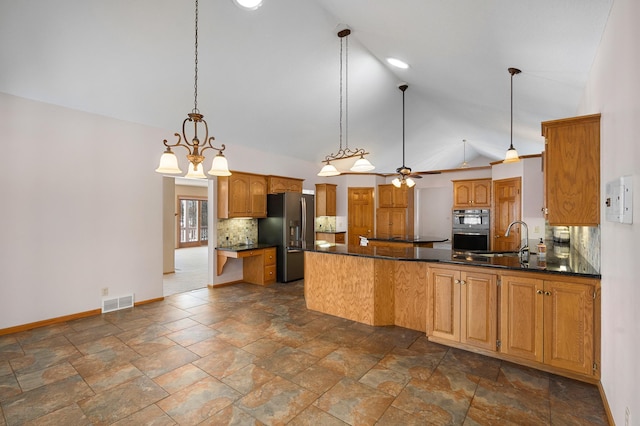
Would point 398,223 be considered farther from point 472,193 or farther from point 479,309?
point 479,309

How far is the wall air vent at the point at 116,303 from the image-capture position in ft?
14.3

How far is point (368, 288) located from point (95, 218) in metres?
3.98

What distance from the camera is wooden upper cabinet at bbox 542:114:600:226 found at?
2400 millimetres

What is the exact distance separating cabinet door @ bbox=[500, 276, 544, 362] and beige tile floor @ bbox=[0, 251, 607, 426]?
19cm

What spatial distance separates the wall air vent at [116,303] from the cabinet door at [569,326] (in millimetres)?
5352

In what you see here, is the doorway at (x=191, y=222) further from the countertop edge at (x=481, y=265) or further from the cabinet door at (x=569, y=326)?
the cabinet door at (x=569, y=326)

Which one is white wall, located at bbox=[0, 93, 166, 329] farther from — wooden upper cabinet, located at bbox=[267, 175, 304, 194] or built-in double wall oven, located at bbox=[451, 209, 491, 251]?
built-in double wall oven, located at bbox=[451, 209, 491, 251]

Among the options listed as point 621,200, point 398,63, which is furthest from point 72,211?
point 621,200

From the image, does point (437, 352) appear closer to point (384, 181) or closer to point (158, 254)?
point (158, 254)

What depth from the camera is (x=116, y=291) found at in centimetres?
450

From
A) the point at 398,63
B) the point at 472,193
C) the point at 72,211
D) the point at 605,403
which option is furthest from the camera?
the point at 472,193

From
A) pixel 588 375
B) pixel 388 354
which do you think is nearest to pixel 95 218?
pixel 388 354

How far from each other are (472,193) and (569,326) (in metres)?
4.96

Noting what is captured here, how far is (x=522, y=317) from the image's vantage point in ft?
9.01
